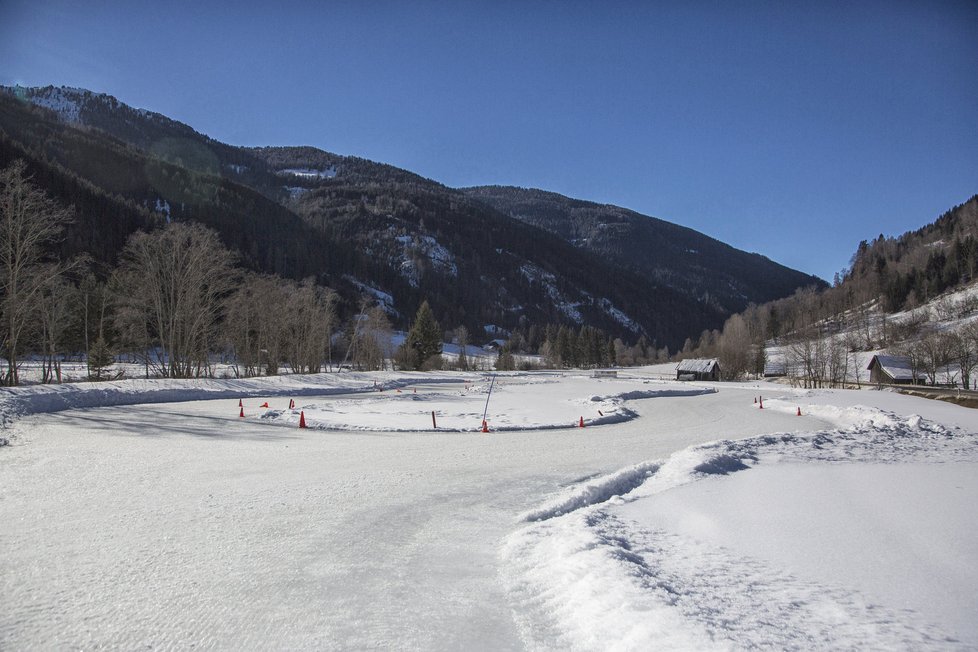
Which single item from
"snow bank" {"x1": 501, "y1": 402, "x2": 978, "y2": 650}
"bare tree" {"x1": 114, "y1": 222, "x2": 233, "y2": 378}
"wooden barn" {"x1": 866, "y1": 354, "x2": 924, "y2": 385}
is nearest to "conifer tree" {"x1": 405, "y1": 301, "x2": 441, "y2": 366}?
"bare tree" {"x1": 114, "y1": 222, "x2": 233, "y2": 378}

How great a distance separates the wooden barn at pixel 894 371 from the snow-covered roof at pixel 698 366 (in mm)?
21962

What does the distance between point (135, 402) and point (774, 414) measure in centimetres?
3215

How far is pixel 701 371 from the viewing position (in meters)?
86.3

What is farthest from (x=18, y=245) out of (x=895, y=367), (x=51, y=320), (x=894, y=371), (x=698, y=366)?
(x=895, y=367)

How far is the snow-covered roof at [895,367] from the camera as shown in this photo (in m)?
68.9

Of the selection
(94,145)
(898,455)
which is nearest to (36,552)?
(898,455)

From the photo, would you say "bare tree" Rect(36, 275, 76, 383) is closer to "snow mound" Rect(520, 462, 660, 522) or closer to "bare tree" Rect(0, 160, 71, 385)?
"bare tree" Rect(0, 160, 71, 385)

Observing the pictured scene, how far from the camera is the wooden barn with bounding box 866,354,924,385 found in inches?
2704

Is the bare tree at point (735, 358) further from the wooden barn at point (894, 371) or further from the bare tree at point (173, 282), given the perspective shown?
the bare tree at point (173, 282)

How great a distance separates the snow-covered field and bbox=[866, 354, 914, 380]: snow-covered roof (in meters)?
71.7

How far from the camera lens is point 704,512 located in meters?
7.20

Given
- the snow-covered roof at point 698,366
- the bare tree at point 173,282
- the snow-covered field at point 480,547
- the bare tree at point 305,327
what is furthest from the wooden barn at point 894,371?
the bare tree at point 173,282

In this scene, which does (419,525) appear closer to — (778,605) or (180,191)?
(778,605)

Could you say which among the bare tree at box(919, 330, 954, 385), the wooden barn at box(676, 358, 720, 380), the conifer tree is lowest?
the wooden barn at box(676, 358, 720, 380)
